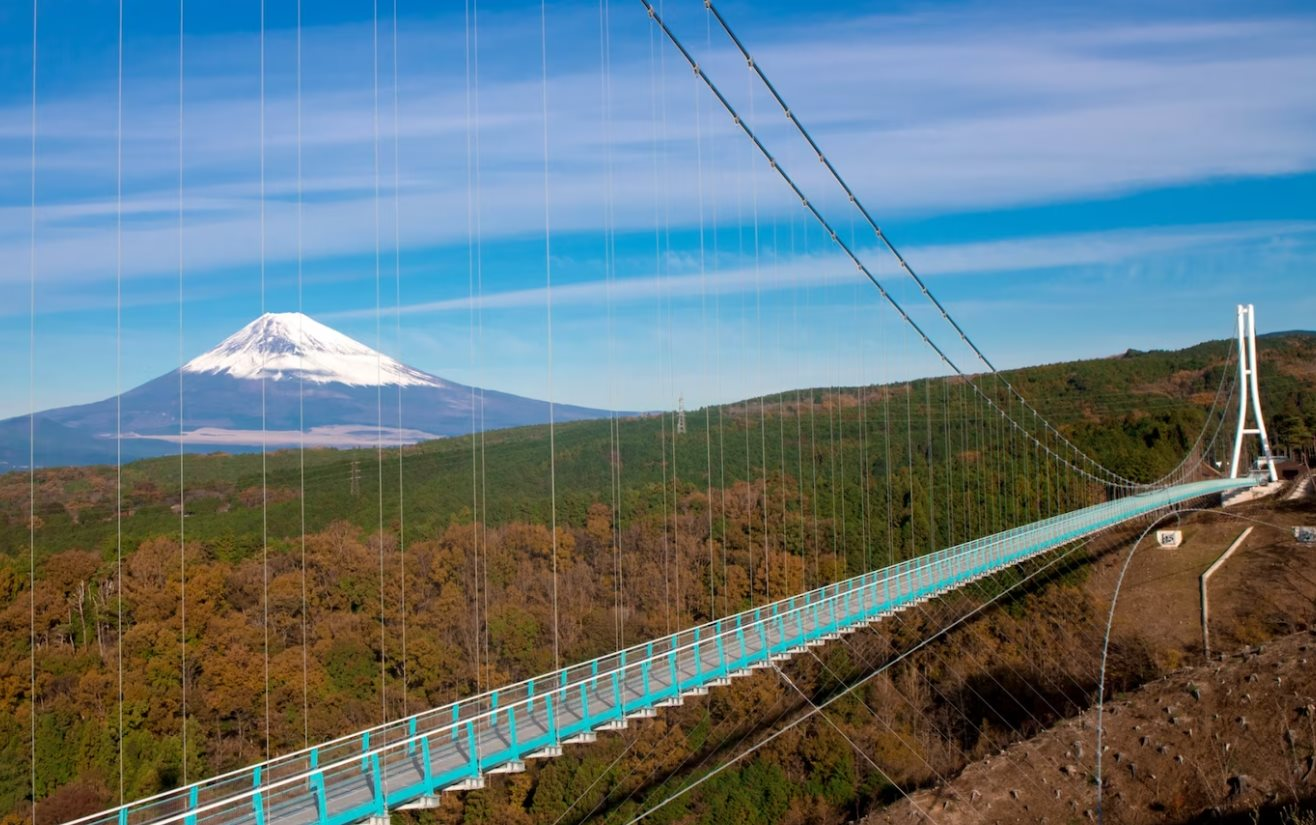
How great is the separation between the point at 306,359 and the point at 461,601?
104ft

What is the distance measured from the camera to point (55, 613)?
27000 mm

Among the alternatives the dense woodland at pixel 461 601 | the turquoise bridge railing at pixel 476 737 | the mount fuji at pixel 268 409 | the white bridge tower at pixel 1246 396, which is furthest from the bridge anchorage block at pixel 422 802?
the white bridge tower at pixel 1246 396

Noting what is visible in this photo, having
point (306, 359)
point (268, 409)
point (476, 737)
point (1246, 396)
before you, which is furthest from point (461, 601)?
point (1246, 396)

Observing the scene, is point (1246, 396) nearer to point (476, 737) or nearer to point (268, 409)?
point (268, 409)

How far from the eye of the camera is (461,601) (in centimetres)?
3362

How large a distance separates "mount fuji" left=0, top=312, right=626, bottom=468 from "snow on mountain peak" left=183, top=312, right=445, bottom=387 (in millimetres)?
112

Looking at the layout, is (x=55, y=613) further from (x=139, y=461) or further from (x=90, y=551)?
(x=139, y=461)

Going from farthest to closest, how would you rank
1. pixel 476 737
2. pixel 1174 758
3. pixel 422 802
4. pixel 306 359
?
pixel 306 359, pixel 1174 758, pixel 476 737, pixel 422 802

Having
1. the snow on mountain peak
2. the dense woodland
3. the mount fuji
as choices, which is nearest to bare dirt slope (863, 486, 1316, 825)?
the dense woodland

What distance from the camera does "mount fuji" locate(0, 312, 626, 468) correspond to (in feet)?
127

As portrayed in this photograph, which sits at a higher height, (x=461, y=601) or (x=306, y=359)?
(x=306, y=359)

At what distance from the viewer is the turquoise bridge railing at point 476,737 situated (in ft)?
32.6

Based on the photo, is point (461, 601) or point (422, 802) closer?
point (422, 802)

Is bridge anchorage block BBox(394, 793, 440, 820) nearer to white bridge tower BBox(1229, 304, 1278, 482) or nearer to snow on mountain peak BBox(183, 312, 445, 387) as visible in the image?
snow on mountain peak BBox(183, 312, 445, 387)
